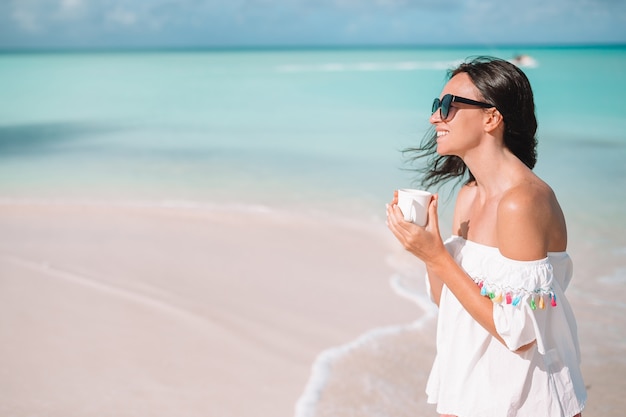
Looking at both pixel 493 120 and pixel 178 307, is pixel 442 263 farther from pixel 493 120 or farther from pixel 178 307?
pixel 178 307

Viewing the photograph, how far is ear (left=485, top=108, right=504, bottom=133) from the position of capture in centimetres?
199

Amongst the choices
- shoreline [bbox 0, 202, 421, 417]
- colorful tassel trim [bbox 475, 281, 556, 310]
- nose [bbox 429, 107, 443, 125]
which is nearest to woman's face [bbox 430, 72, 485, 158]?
nose [bbox 429, 107, 443, 125]

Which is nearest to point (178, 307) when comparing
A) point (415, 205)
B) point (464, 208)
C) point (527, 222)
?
point (464, 208)

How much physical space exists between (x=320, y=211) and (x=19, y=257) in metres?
3.21

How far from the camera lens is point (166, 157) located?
10.9 m

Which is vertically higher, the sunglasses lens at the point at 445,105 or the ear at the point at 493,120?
the sunglasses lens at the point at 445,105

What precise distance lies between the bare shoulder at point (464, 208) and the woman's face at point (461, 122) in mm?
224

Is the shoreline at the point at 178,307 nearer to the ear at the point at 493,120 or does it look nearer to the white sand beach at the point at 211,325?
the white sand beach at the point at 211,325

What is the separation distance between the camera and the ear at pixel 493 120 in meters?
1.99

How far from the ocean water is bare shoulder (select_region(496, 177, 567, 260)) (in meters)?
0.97

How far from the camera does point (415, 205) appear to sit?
1961 mm

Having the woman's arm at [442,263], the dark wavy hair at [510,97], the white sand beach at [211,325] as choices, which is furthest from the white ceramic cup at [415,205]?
the white sand beach at [211,325]

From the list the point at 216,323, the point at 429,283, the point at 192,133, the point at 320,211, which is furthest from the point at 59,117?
the point at 429,283

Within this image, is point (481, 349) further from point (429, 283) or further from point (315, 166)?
point (315, 166)
